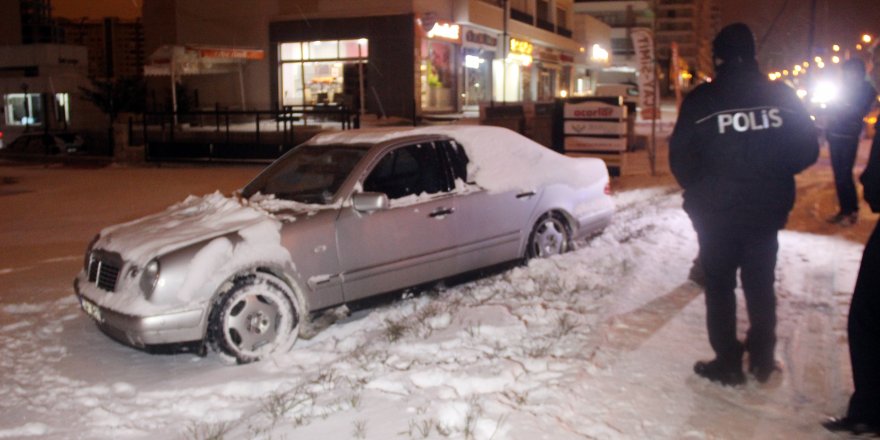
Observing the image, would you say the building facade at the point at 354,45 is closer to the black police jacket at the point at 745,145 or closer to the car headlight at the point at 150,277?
the car headlight at the point at 150,277

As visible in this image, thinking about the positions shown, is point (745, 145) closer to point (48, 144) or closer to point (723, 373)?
point (723, 373)

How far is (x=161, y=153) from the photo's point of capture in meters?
22.0

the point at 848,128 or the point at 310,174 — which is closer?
the point at 310,174

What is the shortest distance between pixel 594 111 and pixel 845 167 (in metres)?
5.64

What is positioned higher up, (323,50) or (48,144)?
(323,50)

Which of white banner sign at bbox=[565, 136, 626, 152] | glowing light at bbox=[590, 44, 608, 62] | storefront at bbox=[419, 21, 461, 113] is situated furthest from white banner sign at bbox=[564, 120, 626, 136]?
glowing light at bbox=[590, 44, 608, 62]

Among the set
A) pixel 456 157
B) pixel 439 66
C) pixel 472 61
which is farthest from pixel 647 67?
pixel 472 61

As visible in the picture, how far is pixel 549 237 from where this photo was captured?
7477 millimetres

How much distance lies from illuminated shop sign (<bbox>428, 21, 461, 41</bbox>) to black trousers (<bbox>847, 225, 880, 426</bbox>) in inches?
996

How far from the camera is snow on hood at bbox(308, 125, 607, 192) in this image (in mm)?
6691

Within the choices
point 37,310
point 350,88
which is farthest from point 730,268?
point 350,88

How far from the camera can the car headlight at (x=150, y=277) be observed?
4.94 metres

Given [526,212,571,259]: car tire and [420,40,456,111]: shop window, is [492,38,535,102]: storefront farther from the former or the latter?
[526,212,571,259]: car tire

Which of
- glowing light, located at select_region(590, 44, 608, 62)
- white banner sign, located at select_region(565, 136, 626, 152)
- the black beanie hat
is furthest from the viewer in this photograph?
glowing light, located at select_region(590, 44, 608, 62)
